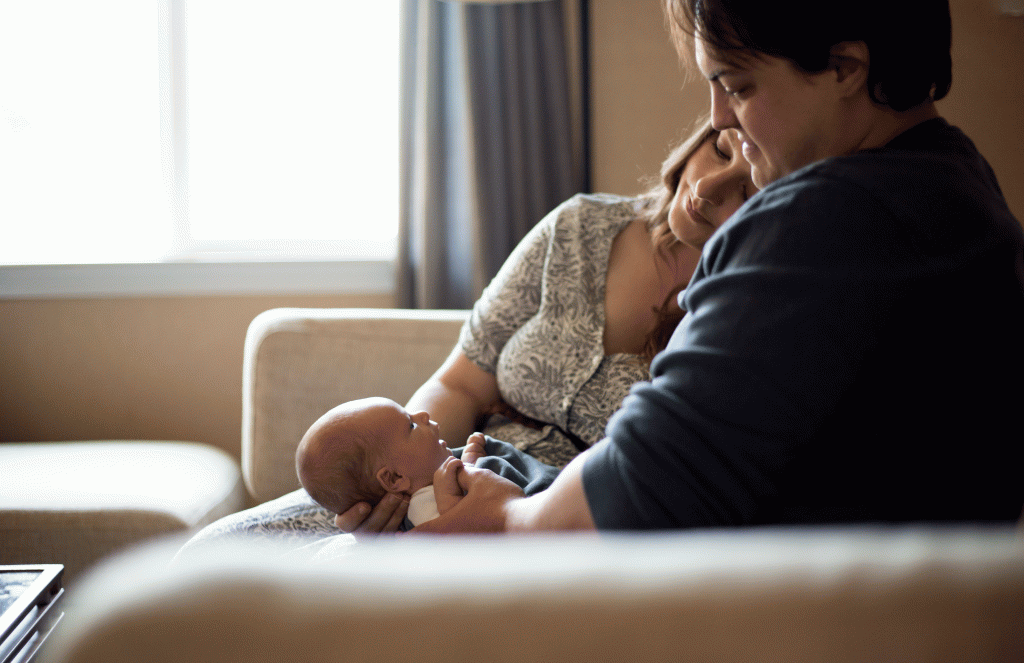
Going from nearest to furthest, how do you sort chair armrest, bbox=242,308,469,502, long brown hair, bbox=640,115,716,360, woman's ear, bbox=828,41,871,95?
woman's ear, bbox=828,41,871,95, long brown hair, bbox=640,115,716,360, chair armrest, bbox=242,308,469,502

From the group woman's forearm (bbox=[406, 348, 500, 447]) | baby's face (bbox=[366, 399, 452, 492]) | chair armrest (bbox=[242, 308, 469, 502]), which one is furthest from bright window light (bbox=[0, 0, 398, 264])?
baby's face (bbox=[366, 399, 452, 492])

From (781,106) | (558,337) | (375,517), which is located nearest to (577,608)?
(781,106)

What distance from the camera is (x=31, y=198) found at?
9.62ft

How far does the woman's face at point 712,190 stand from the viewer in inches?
46.9

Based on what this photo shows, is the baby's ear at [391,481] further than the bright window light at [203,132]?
No

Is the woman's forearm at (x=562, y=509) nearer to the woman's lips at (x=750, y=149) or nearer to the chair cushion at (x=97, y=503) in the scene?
the woman's lips at (x=750, y=149)

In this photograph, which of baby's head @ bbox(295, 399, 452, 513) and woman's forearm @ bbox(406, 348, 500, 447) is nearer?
baby's head @ bbox(295, 399, 452, 513)

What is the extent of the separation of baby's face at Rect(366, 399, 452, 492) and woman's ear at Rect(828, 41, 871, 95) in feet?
2.68

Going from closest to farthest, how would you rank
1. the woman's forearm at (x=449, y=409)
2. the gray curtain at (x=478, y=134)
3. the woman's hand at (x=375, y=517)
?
the woman's hand at (x=375, y=517)
the woman's forearm at (x=449, y=409)
the gray curtain at (x=478, y=134)

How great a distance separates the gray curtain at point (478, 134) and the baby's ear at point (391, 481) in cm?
145

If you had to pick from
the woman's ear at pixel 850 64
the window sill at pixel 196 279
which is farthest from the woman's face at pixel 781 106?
the window sill at pixel 196 279

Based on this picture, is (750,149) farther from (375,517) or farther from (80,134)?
(80,134)

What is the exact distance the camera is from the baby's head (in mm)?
1151

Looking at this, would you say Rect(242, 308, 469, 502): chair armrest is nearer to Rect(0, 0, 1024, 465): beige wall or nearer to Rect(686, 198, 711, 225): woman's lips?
Rect(686, 198, 711, 225): woman's lips
